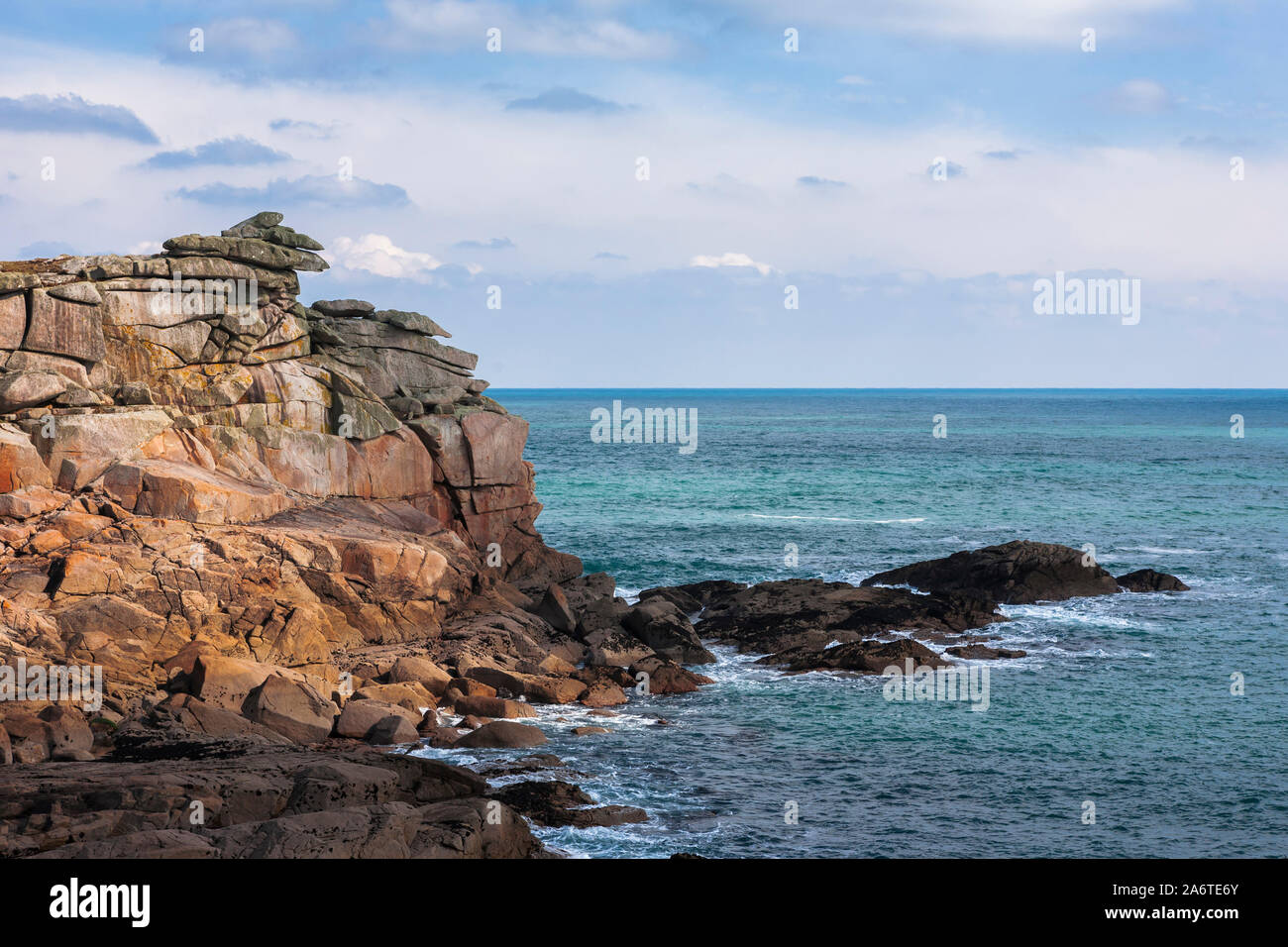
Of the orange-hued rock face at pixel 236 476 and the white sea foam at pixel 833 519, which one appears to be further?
the white sea foam at pixel 833 519

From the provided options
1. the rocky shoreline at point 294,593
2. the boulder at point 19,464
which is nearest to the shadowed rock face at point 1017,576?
the rocky shoreline at point 294,593

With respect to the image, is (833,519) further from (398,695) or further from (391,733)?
(391,733)

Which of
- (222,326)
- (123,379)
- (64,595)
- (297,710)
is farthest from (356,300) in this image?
(297,710)

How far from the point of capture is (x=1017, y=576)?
47.4 metres

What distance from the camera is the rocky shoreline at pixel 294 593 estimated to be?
70.9ft

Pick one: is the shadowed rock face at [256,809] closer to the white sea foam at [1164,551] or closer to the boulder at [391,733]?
the boulder at [391,733]

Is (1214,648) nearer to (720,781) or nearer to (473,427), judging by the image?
(720,781)

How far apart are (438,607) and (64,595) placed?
11.2 metres

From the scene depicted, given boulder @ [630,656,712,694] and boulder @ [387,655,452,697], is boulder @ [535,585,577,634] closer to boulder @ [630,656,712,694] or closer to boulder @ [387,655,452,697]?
boulder @ [630,656,712,694]

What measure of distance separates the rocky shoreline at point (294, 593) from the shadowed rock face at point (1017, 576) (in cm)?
16

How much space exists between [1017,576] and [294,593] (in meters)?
29.9

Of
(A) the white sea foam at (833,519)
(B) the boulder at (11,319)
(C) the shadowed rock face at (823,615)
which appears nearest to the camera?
(B) the boulder at (11,319)

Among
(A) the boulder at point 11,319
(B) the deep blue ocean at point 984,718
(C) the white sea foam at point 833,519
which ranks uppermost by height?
(A) the boulder at point 11,319

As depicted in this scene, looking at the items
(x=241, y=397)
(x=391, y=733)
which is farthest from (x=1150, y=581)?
(x=241, y=397)
